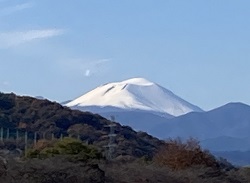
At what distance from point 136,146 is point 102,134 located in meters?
3.87

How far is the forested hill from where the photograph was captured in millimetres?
76000

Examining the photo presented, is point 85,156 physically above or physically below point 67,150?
below

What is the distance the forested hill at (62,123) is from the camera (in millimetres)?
76000

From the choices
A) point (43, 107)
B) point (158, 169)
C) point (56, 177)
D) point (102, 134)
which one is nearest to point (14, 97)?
point (43, 107)

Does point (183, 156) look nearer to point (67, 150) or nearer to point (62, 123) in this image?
point (67, 150)

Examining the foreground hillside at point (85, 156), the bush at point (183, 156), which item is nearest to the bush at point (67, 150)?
the foreground hillside at point (85, 156)

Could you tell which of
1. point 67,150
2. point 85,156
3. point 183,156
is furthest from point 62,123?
point 85,156

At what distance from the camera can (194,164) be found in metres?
46.0

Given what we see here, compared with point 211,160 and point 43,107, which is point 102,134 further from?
point 211,160

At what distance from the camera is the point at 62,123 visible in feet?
267

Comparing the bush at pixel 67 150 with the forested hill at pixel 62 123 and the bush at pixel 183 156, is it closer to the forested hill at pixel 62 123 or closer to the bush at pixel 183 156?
the bush at pixel 183 156

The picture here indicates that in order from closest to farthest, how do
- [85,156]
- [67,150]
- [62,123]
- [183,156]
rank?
[85,156], [67,150], [183,156], [62,123]

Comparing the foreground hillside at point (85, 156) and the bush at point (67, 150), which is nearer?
the foreground hillside at point (85, 156)

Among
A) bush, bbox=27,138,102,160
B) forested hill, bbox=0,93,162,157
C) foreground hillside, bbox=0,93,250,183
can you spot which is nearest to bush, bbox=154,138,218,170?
foreground hillside, bbox=0,93,250,183
